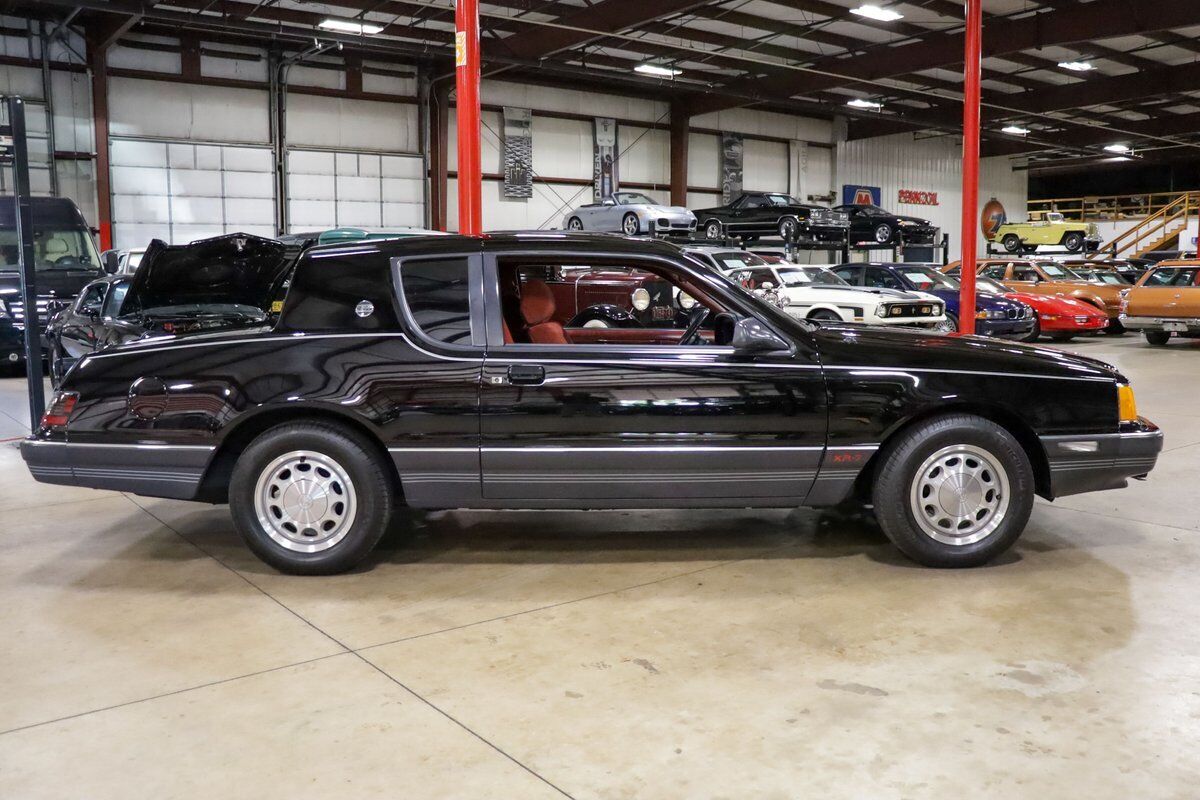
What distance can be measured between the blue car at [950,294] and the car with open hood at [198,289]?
10.7 meters

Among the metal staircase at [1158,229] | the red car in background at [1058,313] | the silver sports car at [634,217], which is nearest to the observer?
the red car in background at [1058,313]

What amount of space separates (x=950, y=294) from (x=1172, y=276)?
12.3 feet

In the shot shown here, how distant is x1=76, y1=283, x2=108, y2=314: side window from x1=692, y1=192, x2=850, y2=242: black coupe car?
15.1 meters

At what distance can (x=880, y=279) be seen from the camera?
16.3 meters

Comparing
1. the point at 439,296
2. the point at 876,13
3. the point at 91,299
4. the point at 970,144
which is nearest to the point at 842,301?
the point at 970,144

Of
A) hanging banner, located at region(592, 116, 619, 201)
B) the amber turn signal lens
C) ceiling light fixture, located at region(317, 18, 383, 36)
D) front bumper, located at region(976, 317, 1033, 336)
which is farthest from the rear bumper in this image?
hanging banner, located at region(592, 116, 619, 201)

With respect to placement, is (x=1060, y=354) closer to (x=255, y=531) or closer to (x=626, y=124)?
(x=255, y=531)

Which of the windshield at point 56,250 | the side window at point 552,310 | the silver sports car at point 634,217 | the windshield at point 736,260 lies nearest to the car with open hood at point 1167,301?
the windshield at point 736,260

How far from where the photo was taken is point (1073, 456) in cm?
420

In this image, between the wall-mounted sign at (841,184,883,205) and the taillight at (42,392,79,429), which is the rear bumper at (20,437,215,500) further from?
the wall-mounted sign at (841,184,883,205)

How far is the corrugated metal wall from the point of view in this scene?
32750 mm

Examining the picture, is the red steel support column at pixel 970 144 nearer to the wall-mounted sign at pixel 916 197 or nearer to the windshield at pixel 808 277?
the windshield at pixel 808 277

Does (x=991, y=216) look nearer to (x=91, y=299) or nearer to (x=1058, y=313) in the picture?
(x=1058, y=313)

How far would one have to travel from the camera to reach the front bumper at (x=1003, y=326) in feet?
51.5
